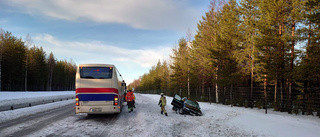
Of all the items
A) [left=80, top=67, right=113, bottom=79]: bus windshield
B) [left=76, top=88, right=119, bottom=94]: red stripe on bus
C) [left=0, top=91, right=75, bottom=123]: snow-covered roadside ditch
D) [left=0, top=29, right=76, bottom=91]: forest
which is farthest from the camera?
[left=0, top=29, right=76, bottom=91]: forest

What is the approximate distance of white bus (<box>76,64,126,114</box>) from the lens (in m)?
10.2

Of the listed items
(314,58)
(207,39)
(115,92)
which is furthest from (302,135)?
(207,39)

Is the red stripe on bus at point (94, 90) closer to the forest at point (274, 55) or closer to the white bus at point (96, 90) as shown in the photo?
the white bus at point (96, 90)

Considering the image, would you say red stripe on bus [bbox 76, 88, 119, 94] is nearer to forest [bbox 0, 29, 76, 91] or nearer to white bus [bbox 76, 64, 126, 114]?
white bus [bbox 76, 64, 126, 114]

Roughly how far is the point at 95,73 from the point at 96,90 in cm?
102

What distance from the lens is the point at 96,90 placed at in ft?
33.6

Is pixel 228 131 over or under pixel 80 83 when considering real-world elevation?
under

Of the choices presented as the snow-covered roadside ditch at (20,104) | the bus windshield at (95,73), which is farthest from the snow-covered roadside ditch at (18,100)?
the bus windshield at (95,73)

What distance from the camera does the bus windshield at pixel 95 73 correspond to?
10.4m

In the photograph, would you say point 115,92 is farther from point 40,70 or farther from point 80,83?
point 40,70

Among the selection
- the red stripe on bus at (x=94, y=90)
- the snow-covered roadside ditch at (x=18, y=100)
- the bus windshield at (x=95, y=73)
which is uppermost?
the bus windshield at (x=95, y=73)

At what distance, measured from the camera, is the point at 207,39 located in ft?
84.6

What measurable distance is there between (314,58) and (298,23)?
14.0 feet

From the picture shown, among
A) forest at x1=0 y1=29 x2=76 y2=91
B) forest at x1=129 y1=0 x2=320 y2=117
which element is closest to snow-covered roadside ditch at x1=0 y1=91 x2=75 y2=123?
forest at x1=129 y1=0 x2=320 y2=117
